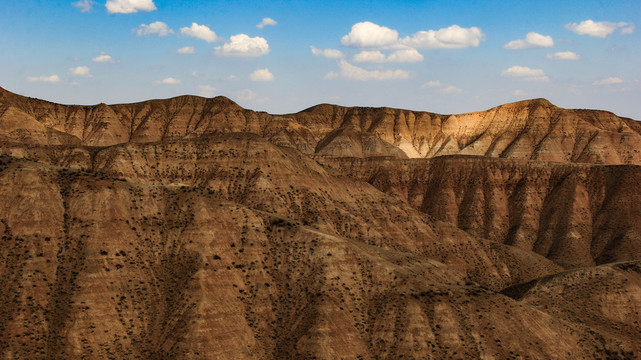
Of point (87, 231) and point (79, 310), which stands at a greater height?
point (87, 231)

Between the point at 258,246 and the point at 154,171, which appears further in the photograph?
the point at 154,171

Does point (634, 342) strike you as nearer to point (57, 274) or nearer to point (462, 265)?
point (462, 265)

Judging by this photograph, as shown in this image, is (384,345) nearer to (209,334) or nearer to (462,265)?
(209,334)

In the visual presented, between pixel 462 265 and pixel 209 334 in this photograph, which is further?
pixel 462 265

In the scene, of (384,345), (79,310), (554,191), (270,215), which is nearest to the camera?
(79,310)

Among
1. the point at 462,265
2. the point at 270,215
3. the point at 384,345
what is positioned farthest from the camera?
the point at 462,265

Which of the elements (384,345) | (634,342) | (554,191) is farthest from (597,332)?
(554,191)

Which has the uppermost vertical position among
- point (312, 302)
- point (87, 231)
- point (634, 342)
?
point (87, 231)

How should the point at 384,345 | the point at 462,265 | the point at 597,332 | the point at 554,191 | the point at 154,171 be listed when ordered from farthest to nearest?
the point at 554,191 < the point at 462,265 < the point at 154,171 < the point at 597,332 < the point at 384,345

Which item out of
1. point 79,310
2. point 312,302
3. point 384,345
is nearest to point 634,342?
point 384,345
